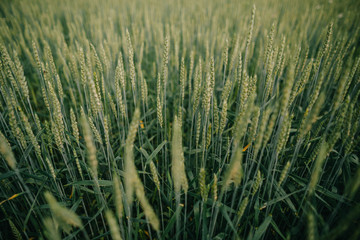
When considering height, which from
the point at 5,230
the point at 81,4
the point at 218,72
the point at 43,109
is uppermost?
the point at 81,4

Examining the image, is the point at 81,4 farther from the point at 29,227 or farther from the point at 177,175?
the point at 177,175

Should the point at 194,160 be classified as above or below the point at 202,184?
below

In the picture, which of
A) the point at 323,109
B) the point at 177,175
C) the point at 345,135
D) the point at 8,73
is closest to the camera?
the point at 177,175

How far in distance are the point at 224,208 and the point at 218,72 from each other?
1.73 m

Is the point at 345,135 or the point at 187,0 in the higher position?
the point at 187,0

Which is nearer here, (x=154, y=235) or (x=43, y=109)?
(x=154, y=235)

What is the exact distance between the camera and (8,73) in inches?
50.4

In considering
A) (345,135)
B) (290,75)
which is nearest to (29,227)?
(290,75)

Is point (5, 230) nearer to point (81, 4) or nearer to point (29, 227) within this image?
point (29, 227)

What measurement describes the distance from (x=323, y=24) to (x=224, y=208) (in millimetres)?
4373

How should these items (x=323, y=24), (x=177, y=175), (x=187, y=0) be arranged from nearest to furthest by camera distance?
1. (x=177, y=175)
2. (x=323, y=24)
3. (x=187, y=0)

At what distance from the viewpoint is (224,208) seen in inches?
42.1

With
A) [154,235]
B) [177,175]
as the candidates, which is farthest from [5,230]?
[177,175]

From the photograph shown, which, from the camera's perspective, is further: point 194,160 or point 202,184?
point 194,160
